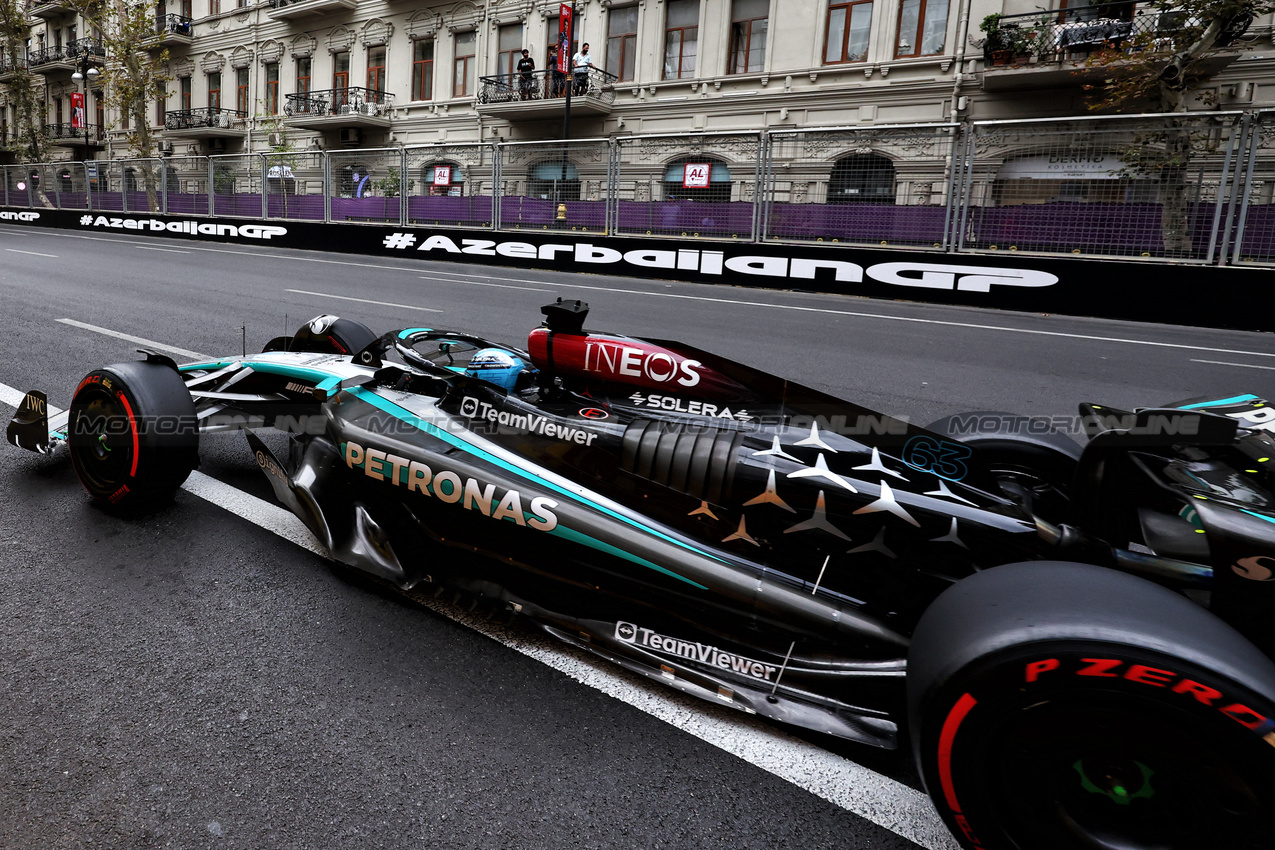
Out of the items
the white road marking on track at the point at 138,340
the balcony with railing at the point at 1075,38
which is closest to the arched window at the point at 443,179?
the white road marking on track at the point at 138,340

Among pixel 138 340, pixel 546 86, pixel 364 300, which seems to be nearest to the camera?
pixel 138 340

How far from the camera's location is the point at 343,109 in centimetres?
3003

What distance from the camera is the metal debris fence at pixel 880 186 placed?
1012cm

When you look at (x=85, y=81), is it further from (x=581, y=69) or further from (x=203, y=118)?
(x=581, y=69)

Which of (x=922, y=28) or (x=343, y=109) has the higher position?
(x=922, y=28)

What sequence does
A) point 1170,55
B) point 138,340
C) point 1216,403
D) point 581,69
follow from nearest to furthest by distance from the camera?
point 1216,403, point 138,340, point 1170,55, point 581,69

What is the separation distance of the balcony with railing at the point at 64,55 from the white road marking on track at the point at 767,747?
160ft

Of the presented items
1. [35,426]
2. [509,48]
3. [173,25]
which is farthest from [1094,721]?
[173,25]

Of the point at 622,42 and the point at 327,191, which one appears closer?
the point at 327,191

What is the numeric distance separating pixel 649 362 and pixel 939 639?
4.53 ft

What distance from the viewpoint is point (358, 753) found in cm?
178

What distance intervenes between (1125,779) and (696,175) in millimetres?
A: 13709

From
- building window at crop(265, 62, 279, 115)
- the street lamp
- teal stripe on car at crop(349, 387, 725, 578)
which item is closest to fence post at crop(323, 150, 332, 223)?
building window at crop(265, 62, 279, 115)

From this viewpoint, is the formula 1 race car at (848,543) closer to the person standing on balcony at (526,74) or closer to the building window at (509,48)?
the person standing on balcony at (526,74)
